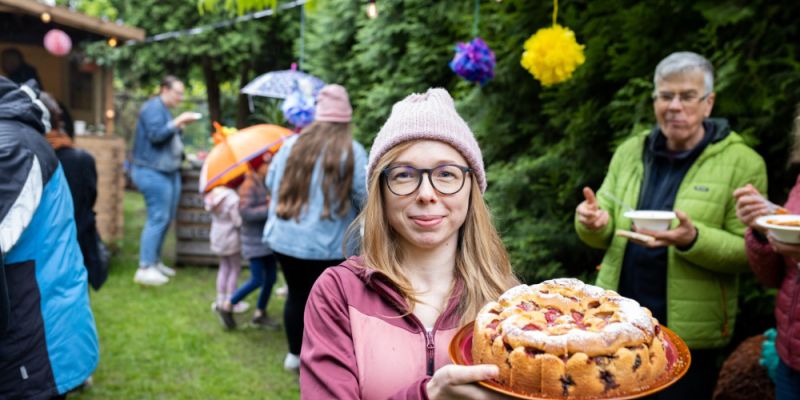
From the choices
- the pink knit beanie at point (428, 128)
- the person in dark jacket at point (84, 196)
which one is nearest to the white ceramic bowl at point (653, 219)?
the pink knit beanie at point (428, 128)

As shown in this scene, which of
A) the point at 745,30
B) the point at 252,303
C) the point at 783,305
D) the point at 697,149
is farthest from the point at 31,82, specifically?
the point at 252,303

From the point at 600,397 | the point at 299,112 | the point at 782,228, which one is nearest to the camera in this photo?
the point at 600,397

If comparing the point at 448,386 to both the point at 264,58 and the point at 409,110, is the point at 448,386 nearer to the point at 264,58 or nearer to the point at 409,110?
the point at 409,110

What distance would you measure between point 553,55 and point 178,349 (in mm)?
4083

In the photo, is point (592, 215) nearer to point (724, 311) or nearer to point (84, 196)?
point (724, 311)

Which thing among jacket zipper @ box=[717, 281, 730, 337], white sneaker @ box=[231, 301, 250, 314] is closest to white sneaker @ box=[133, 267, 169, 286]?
white sneaker @ box=[231, 301, 250, 314]

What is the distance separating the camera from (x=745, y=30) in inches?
155

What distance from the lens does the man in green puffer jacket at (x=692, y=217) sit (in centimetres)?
302

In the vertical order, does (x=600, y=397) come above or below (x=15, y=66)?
below

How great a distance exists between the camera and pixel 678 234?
286 cm

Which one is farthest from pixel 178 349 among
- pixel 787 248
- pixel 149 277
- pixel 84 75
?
pixel 84 75

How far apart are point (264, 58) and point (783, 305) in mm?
15803

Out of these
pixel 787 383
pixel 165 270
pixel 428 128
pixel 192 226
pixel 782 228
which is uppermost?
pixel 428 128

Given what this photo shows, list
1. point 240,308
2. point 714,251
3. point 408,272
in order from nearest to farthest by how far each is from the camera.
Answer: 1. point 408,272
2. point 714,251
3. point 240,308
